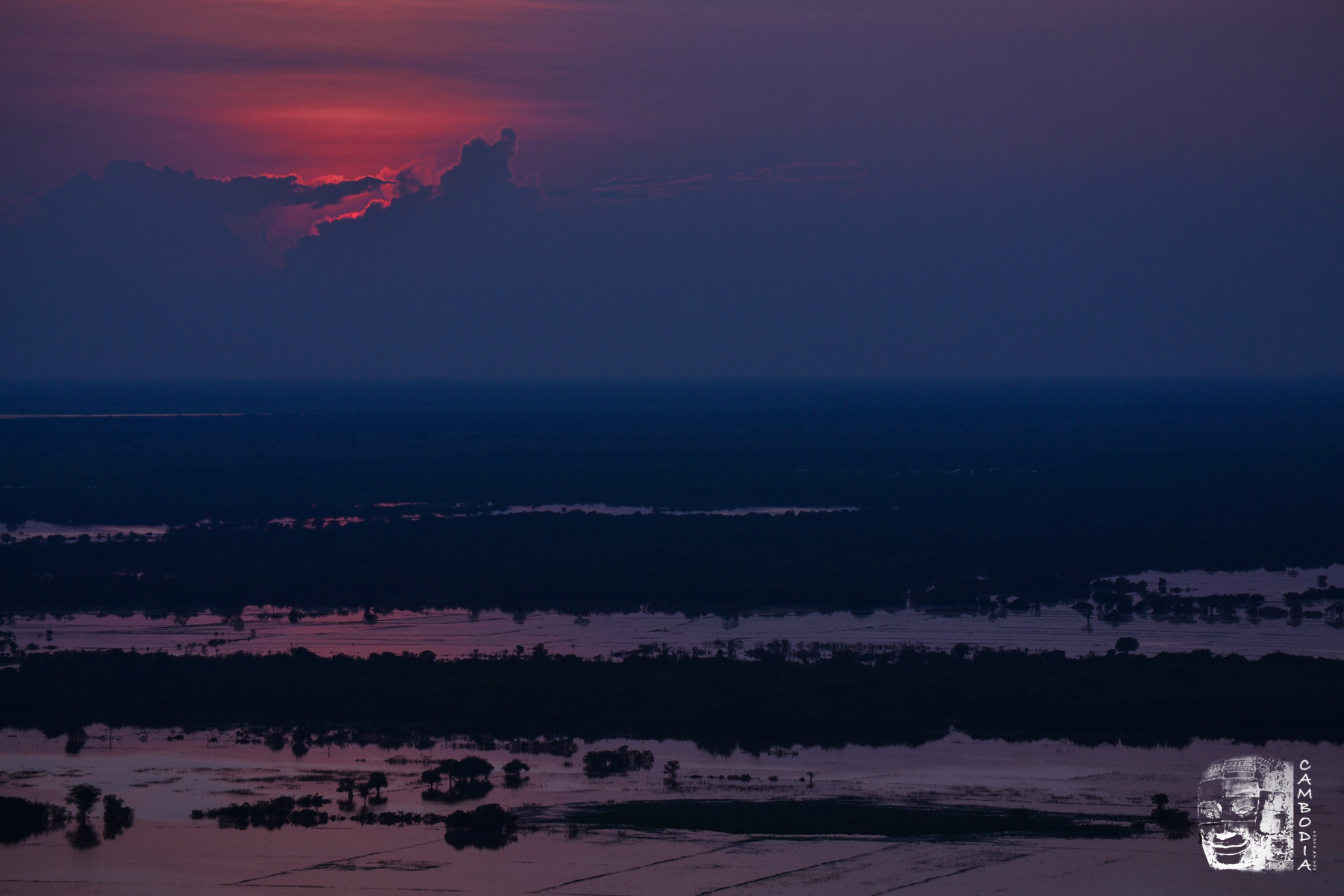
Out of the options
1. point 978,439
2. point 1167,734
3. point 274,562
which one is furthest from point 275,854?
point 978,439

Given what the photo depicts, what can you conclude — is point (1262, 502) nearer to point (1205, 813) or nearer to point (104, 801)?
point (1205, 813)

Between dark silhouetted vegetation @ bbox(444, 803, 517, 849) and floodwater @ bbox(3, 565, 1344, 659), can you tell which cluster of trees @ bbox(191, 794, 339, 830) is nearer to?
dark silhouetted vegetation @ bbox(444, 803, 517, 849)

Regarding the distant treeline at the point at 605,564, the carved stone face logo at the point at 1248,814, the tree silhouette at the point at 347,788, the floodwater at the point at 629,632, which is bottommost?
the carved stone face logo at the point at 1248,814

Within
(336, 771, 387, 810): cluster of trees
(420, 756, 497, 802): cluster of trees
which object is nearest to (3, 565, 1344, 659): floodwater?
(420, 756, 497, 802): cluster of trees

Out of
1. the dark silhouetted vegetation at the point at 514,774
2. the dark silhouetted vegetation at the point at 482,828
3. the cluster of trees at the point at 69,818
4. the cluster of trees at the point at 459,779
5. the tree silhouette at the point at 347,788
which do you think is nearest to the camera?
the dark silhouetted vegetation at the point at 482,828

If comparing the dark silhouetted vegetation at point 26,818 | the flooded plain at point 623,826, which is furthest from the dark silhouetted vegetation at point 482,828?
the dark silhouetted vegetation at point 26,818

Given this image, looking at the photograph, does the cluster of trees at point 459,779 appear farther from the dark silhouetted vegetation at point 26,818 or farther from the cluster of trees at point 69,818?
the dark silhouetted vegetation at point 26,818

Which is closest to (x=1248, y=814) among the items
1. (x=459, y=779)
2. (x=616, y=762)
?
(x=616, y=762)
